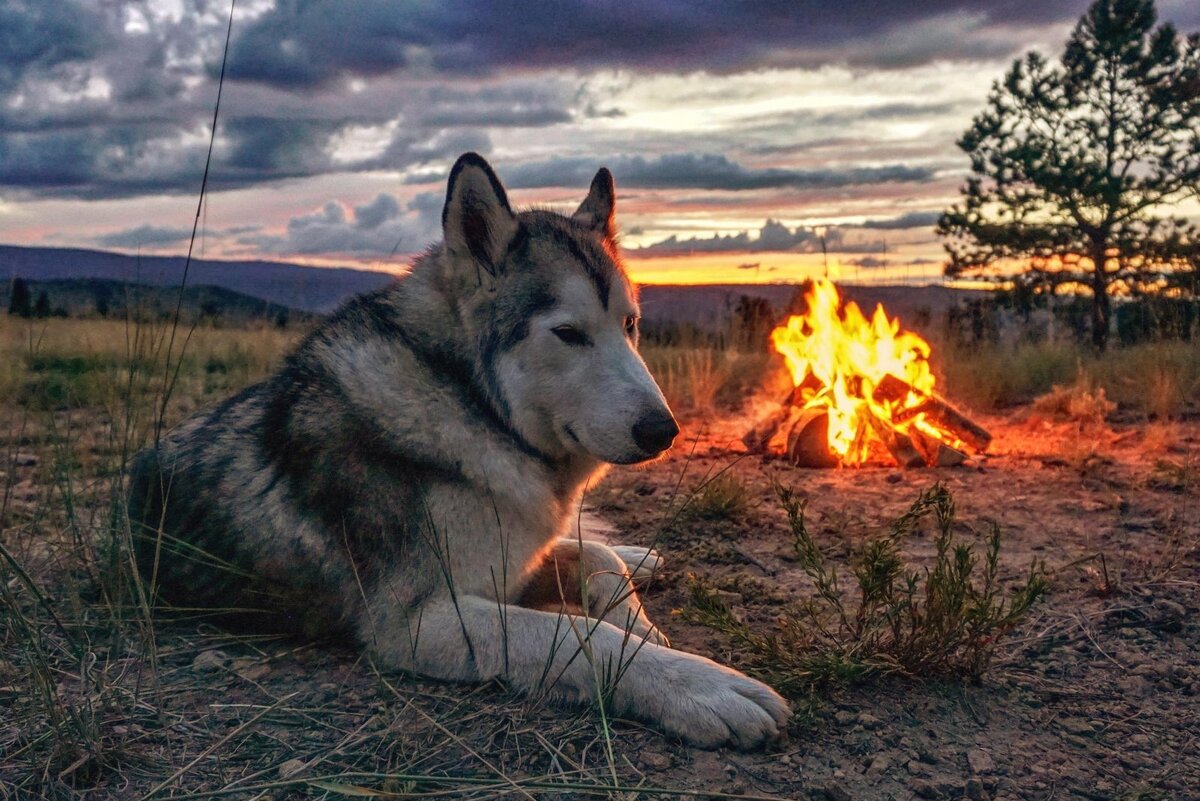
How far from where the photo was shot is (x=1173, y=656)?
3391mm

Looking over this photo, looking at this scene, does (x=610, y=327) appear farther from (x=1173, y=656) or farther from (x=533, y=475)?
(x=1173, y=656)

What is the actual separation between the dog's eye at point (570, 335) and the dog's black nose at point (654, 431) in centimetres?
42

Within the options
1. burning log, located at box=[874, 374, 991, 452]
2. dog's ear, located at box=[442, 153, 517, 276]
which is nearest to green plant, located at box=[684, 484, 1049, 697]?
dog's ear, located at box=[442, 153, 517, 276]

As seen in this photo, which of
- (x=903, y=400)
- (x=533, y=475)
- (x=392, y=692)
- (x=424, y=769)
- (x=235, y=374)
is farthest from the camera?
(x=235, y=374)

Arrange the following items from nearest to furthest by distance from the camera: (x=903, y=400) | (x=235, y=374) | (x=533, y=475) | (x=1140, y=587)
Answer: (x=533, y=475) → (x=1140, y=587) → (x=903, y=400) → (x=235, y=374)

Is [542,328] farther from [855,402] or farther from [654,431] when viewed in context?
[855,402]

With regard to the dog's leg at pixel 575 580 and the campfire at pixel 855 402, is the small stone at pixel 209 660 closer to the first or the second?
the dog's leg at pixel 575 580

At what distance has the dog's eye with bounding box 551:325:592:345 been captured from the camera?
3.35 metres

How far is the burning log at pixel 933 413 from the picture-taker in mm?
7312

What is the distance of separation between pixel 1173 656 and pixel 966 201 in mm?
19098

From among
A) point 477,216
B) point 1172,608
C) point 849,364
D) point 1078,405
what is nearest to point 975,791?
point 1172,608

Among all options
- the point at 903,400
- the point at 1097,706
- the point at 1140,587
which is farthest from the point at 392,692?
the point at 903,400

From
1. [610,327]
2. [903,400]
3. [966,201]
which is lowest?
[903,400]

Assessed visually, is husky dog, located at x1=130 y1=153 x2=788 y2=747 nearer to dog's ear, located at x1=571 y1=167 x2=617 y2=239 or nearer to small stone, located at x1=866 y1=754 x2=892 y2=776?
dog's ear, located at x1=571 y1=167 x2=617 y2=239
